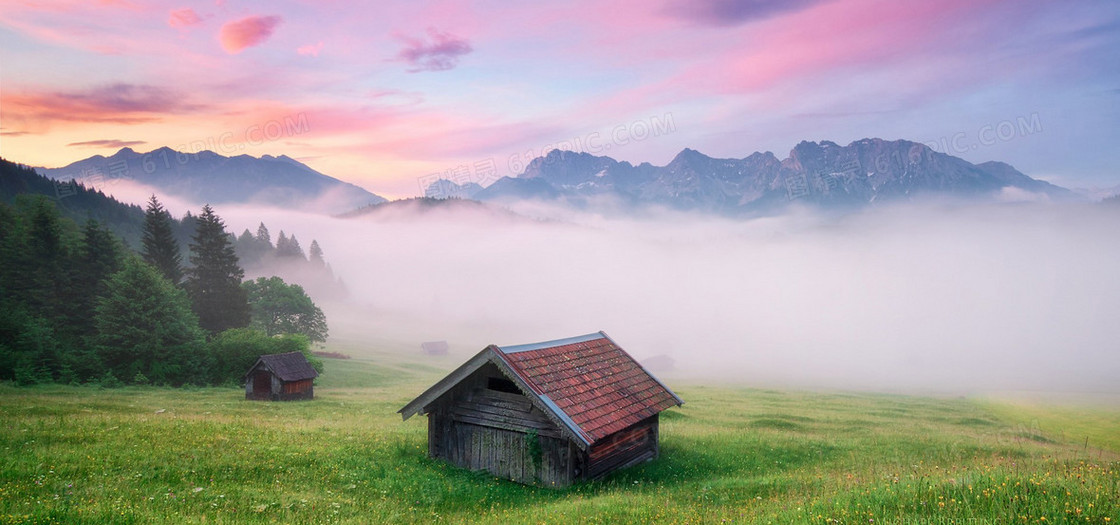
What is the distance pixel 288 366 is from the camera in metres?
49.4

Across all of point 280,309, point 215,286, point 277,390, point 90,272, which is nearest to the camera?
point 277,390

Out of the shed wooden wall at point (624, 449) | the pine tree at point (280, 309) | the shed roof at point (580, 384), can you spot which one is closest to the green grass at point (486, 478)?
the shed wooden wall at point (624, 449)

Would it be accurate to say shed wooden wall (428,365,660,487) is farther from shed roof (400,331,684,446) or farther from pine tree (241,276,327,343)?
pine tree (241,276,327,343)

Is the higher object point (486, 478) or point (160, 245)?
point (160, 245)

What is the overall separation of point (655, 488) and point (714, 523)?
6.18 m

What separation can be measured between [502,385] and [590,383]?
125 inches

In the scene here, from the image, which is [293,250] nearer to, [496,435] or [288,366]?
[288,366]

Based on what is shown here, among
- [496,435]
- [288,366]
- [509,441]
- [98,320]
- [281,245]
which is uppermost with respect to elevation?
[281,245]

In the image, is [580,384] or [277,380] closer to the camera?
[580,384]

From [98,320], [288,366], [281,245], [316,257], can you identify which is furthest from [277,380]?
[316,257]

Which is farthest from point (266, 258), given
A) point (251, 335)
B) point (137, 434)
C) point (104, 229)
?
point (137, 434)

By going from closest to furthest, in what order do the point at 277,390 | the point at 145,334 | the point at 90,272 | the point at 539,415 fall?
the point at 539,415
the point at 277,390
the point at 145,334
the point at 90,272

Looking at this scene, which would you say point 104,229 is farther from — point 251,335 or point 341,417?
point 341,417

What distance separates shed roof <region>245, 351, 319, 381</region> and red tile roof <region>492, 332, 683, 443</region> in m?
36.4
